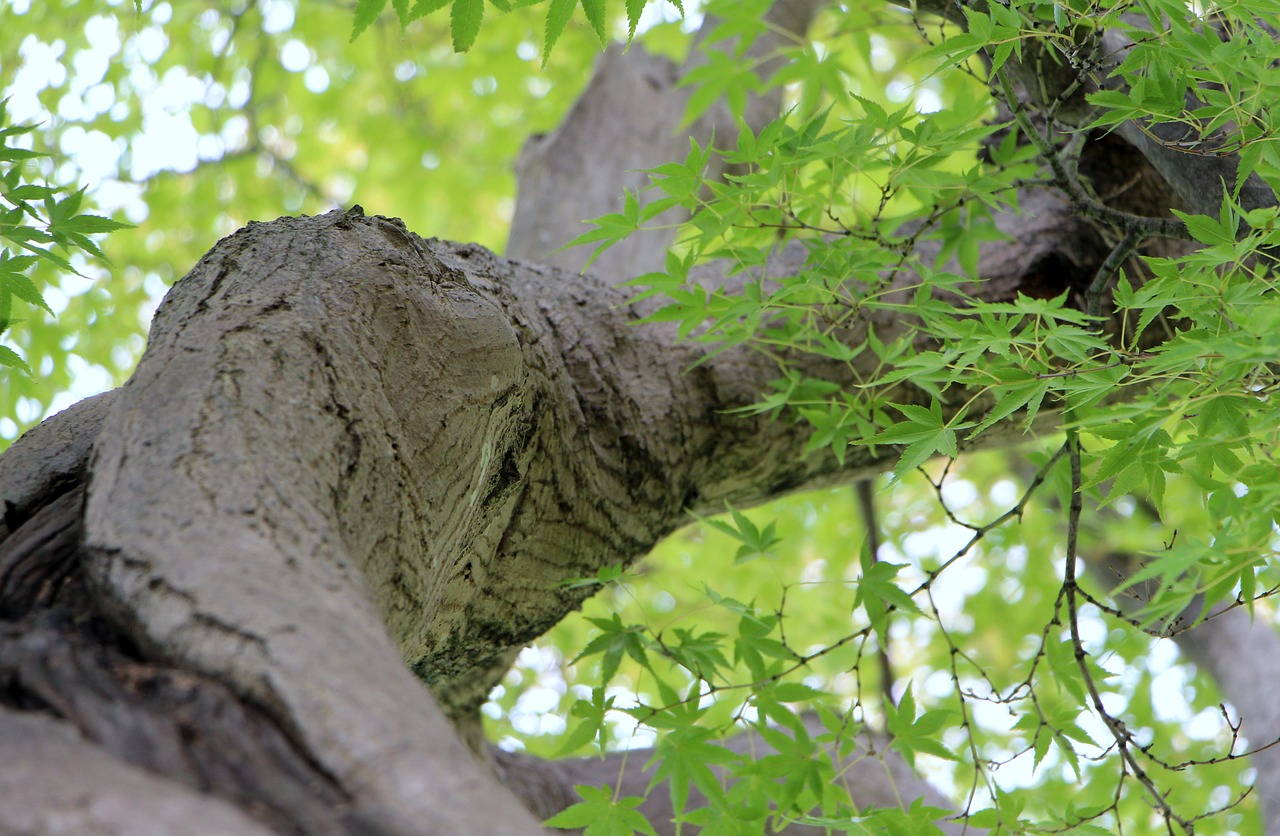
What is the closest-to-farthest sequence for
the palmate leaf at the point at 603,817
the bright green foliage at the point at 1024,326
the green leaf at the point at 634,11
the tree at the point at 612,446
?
the tree at the point at 612,446
the bright green foliage at the point at 1024,326
the green leaf at the point at 634,11
the palmate leaf at the point at 603,817

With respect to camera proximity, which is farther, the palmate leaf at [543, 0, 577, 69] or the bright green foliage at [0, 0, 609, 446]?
the bright green foliage at [0, 0, 609, 446]

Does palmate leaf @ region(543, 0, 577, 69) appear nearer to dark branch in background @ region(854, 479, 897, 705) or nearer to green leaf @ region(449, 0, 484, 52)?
green leaf @ region(449, 0, 484, 52)

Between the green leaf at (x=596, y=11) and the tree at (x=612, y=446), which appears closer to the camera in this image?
the tree at (x=612, y=446)

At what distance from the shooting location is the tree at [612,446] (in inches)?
27.3

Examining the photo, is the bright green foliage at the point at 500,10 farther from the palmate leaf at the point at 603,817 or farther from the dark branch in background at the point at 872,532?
the dark branch in background at the point at 872,532

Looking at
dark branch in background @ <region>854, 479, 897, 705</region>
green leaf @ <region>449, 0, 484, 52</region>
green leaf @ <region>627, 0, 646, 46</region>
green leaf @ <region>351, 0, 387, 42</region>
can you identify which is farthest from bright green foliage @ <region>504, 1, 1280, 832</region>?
dark branch in background @ <region>854, 479, 897, 705</region>

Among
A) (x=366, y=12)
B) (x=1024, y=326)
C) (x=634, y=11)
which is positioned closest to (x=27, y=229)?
(x=366, y=12)

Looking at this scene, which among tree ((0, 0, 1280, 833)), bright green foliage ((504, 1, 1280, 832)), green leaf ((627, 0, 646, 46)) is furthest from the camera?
green leaf ((627, 0, 646, 46))

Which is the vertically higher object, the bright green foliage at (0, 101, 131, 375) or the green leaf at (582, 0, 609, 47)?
the green leaf at (582, 0, 609, 47)

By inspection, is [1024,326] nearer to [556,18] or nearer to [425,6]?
[556,18]

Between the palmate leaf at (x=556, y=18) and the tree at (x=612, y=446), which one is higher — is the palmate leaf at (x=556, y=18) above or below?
above

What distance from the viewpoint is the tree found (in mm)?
694

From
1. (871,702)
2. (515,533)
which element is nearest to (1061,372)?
(515,533)

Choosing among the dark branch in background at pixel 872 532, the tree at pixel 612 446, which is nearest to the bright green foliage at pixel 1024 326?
the tree at pixel 612 446
